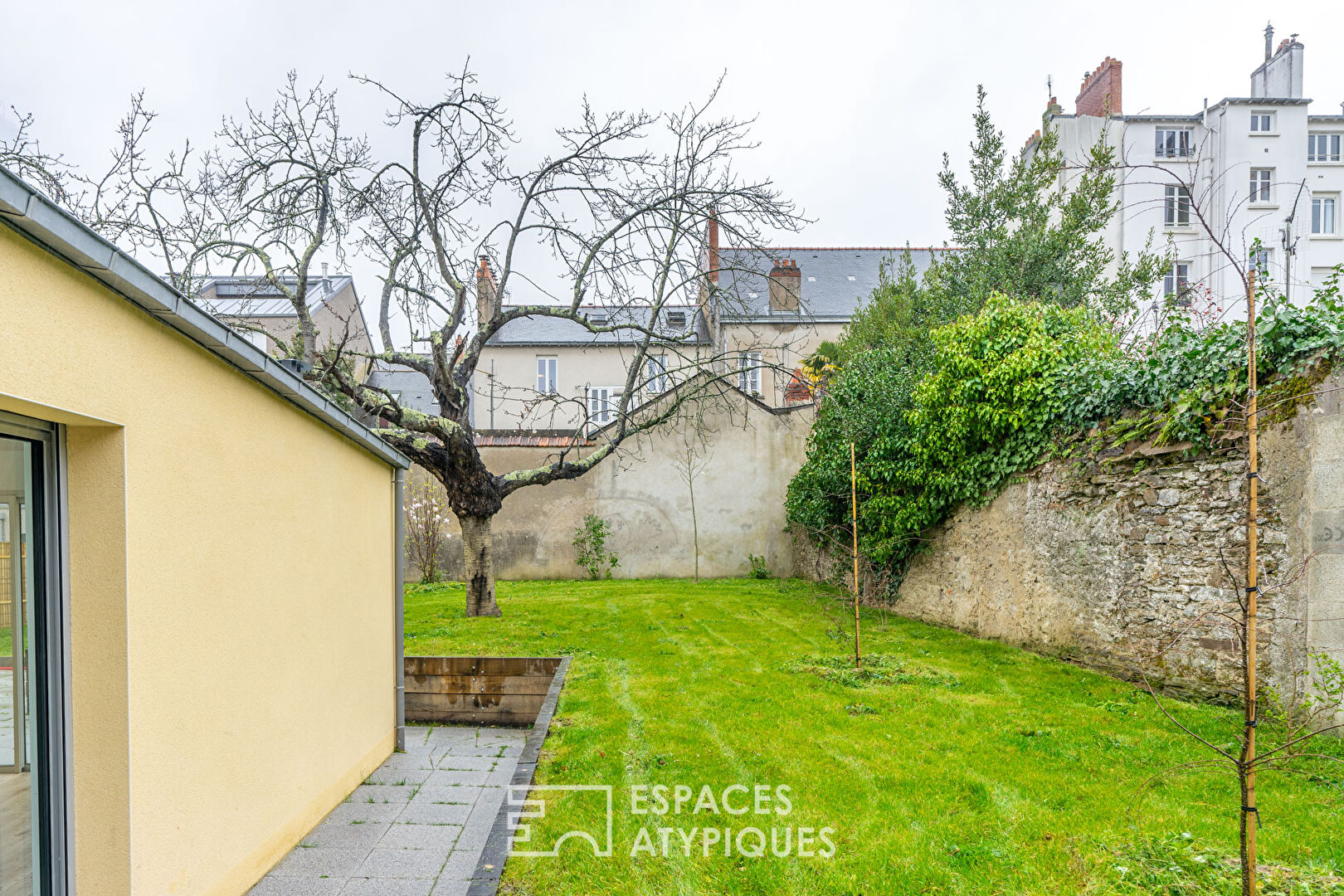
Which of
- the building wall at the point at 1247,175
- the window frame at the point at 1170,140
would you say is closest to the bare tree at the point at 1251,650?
the building wall at the point at 1247,175

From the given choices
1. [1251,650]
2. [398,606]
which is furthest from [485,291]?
[1251,650]

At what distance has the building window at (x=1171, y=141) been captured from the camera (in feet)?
82.3

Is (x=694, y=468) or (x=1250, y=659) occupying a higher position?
(x=1250, y=659)

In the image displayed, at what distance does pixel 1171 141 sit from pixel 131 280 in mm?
30776

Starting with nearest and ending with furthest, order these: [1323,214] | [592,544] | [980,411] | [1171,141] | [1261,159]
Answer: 1. [980,411]
2. [592,544]
3. [1261,159]
4. [1171,141]
5. [1323,214]

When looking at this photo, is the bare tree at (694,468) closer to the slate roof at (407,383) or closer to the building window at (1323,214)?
the slate roof at (407,383)

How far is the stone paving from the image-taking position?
12.3 feet

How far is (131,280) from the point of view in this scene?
8.70ft

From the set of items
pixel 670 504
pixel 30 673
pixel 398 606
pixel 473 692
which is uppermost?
pixel 30 673

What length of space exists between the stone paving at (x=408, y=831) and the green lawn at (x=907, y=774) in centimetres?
53

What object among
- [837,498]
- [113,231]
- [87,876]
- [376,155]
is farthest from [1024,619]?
[113,231]

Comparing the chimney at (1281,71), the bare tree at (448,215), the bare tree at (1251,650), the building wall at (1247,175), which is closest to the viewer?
the bare tree at (1251,650)

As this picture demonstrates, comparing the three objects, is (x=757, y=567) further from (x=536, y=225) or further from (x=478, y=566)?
(x=536, y=225)
